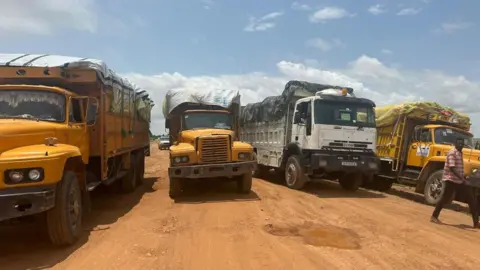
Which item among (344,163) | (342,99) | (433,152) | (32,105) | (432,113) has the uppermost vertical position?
(342,99)

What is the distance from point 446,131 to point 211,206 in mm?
7498

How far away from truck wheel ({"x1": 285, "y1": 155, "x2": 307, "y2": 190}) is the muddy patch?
465 centimetres

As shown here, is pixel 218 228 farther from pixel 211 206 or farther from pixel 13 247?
pixel 13 247

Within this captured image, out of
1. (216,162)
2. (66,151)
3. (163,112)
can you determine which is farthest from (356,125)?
(66,151)

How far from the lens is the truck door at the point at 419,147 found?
39.8ft

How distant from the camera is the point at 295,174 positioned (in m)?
12.3

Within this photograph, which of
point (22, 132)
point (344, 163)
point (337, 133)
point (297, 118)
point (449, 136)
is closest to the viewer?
point (22, 132)

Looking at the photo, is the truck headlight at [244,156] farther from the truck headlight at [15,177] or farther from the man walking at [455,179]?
the truck headlight at [15,177]

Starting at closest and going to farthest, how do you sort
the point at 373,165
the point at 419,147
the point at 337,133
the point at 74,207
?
1. the point at 74,207
2. the point at 337,133
3. the point at 373,165
4. the point at 419,147

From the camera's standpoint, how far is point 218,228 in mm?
7070

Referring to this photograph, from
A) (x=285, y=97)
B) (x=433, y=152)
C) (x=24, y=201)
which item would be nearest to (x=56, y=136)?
(x=24, y=201)

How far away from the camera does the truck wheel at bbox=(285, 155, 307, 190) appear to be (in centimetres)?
1212

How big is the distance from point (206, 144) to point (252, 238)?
4218 millimetres

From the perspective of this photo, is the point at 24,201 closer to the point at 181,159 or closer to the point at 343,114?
the point at 181,159
